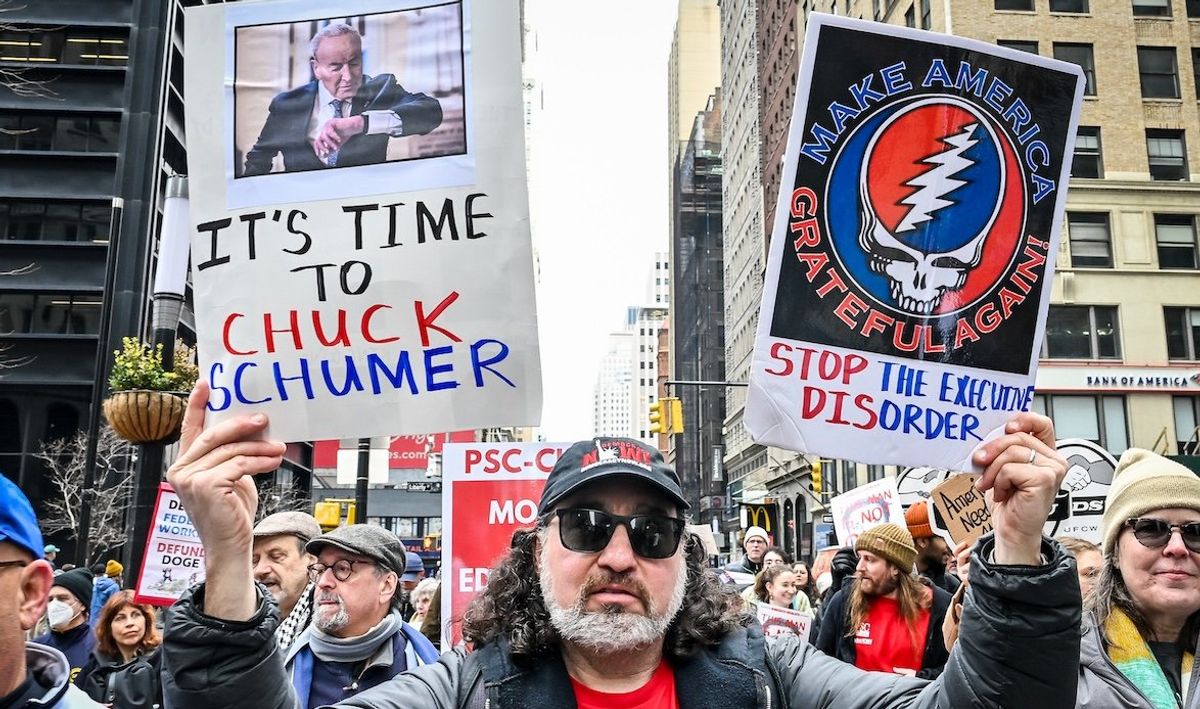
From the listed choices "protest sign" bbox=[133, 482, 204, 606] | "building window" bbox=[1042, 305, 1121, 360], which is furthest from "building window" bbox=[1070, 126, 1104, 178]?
"protest sign" bbox=[133, 482, 204, 606]

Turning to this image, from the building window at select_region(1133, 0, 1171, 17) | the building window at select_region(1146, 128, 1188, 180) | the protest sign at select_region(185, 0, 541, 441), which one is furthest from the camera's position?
the building window at select_region(1133, 0, 1171, 17)

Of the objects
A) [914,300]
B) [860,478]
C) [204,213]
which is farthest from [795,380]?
[860,478]

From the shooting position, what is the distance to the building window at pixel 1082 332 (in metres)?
31.5

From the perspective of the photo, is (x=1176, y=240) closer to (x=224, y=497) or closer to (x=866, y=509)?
(x=866, y=509)

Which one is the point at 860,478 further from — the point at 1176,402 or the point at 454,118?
the point at 454,118

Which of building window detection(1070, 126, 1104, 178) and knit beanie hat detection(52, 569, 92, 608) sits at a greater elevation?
building window detection(1070, 126, 1104, 178)

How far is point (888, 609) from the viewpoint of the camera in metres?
6.81

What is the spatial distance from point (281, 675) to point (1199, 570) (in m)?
3.01

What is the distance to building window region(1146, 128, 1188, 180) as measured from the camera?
3228 centimetres

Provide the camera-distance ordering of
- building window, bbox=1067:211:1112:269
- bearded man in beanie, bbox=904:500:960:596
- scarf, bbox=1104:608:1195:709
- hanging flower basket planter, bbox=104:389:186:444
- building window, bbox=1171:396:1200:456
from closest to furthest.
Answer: scarf, bbox=1104:608:1195:709
hanging flower basket planter, bbox=104:389:186:444
bearded man in beanie, bbox=904:500:960:596
building window, bbox=1171:396:1200:456
building window, bbox=1067:211:1112:269

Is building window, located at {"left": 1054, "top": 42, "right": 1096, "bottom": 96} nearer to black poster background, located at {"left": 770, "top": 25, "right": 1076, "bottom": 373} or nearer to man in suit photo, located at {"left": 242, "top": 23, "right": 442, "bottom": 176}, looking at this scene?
black poster background, located at {"left": 770, "top": 25, "right": 1076, "bottom": 373}

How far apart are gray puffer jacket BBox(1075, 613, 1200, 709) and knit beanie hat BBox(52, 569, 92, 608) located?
6.51 m

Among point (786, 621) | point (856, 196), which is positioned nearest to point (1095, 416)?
point (786, 621)

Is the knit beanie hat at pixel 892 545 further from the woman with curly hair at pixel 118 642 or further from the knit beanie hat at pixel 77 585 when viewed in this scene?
the knit beanie hat at pixel 77 585
